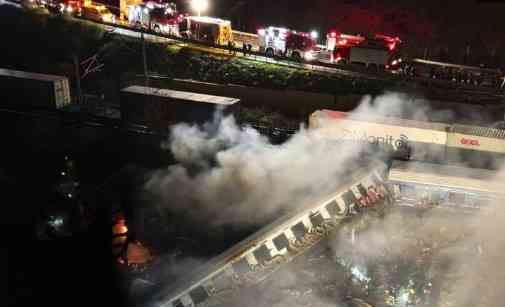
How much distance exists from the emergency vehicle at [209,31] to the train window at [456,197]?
14.1 m

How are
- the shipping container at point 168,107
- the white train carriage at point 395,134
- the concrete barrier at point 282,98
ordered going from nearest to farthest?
the white train carriage at point 395,134, the shipping container at point 168,107, the concrete barrier at point 282,98

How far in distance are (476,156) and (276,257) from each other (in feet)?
25.2

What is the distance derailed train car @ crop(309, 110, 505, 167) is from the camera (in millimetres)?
13734

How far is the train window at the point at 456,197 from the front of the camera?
11.7 m

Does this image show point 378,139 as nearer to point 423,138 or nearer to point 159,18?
point 423,138

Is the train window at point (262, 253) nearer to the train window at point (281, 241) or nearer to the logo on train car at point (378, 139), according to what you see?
the train window at point (281, 241)

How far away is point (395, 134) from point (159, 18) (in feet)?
49.7

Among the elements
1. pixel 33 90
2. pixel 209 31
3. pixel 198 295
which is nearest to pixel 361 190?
pixel 198 295

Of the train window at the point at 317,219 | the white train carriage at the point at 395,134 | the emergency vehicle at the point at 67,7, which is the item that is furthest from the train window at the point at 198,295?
the emergency vehicle at the point at 67,7

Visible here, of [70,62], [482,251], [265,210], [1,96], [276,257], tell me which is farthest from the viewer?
[70,62]

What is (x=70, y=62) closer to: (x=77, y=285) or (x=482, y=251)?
(x=77, y=285)

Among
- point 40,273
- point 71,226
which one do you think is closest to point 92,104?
point 71,226

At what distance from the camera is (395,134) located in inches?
555

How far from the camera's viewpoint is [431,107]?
17.3 metres
